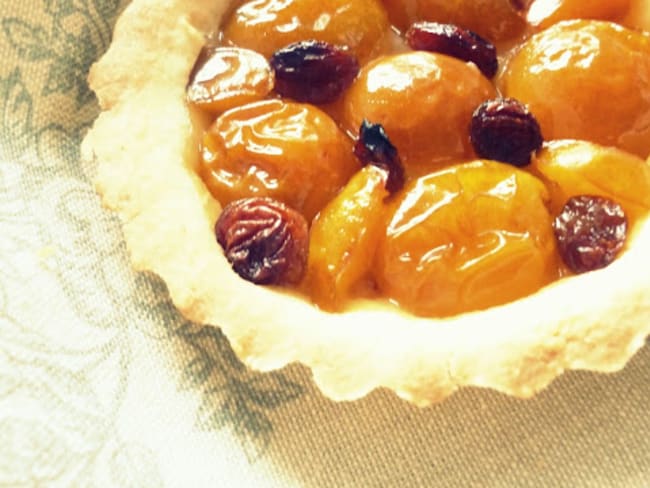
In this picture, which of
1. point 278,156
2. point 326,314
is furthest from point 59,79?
point 326,314

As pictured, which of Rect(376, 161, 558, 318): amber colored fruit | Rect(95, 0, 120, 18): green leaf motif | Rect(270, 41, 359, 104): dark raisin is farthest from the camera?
Rect(95, 0, 120, 18): green leaf motif

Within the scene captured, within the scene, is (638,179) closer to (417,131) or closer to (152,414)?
(417,131)

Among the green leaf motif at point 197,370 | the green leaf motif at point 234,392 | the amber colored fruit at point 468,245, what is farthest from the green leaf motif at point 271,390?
the amber colored fruit at point 468,245

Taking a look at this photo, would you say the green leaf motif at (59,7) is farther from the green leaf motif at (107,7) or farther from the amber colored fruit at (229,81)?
the amber colored fruit at (229,81)

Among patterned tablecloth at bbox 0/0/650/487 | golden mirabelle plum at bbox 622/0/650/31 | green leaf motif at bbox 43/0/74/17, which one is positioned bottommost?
patterned tablecloth at bbox 0/0/650/487

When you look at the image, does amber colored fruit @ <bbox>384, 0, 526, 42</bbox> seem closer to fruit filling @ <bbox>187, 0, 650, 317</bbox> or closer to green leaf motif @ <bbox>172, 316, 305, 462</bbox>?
fruit filling @ <bbox>187, 0, 650, 317</bbox>

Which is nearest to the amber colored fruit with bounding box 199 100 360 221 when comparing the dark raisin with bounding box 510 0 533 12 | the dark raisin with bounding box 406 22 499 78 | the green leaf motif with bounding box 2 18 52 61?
the dark raisin with bounding box 406 22 499 78

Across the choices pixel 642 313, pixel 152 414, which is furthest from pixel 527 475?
pixel 152 414
